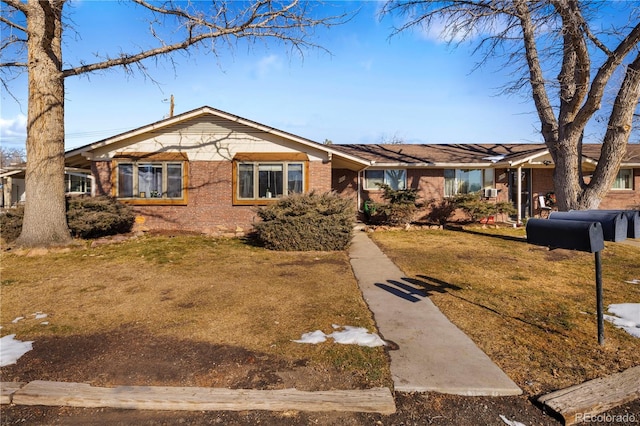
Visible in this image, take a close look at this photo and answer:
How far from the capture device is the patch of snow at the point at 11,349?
318 cm

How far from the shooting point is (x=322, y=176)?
12.8 metres

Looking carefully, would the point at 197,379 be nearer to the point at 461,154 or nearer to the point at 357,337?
the point at 357,337

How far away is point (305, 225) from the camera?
890 centimetres

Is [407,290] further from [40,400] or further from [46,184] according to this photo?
[46,184]

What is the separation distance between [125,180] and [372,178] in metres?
10.2

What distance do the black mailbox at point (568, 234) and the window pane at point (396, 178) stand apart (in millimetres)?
12091

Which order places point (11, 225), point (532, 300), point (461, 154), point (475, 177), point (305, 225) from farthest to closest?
point (461, 154) < point (475, 177) < point (11, 225) < point (305, 225) < point (532, 300)

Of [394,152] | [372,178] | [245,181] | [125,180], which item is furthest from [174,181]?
[394,152]

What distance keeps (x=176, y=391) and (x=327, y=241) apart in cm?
655

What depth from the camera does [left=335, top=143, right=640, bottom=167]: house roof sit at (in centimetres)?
1489

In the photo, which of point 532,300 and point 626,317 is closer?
point 626,317

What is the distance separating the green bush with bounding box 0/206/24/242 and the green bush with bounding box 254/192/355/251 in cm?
706

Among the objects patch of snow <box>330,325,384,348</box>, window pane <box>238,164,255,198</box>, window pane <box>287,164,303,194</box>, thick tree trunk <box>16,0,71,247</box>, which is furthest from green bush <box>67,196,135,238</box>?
patch of snow <box>330,325,384,348</box>

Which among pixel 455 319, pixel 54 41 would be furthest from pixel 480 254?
pixel 54 41
